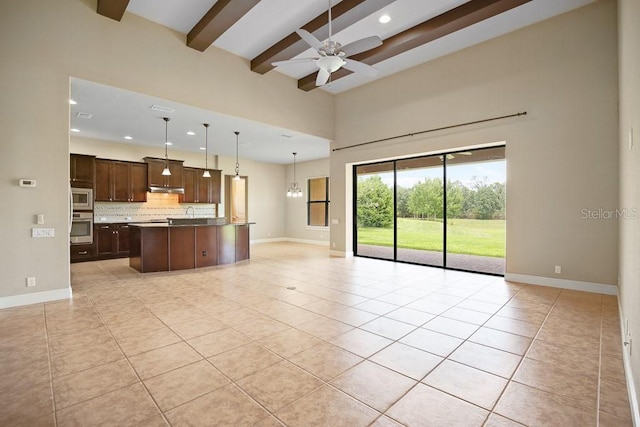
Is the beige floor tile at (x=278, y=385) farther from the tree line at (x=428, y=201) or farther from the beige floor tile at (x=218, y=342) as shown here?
the tree line at (x=428, y=201)

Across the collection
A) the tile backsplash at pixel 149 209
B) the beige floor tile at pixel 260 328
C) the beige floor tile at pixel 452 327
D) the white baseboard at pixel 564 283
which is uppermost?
the tile backsplash at pixel 149 209

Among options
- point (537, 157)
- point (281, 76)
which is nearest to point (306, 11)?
point (281, 76)

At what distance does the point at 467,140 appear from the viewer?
18.9 ft

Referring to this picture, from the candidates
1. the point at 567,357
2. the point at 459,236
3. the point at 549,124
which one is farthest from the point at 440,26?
the point at 567,357

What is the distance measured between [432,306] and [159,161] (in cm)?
822

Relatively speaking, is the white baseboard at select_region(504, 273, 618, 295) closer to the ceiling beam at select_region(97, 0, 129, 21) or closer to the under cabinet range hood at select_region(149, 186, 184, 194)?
the ceiling beam at select_region(97, 0, 129, 21)

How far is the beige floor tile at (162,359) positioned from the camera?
2.37 meters

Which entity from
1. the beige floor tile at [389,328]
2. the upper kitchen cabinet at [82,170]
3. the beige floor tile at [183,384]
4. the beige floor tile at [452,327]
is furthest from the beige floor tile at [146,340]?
the upper kitchen cabinet at [82,170]

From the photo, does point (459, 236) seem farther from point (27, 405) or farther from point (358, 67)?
point (27, 405)

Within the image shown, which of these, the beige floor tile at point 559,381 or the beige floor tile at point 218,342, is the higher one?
the beige floor tile at point 218,342

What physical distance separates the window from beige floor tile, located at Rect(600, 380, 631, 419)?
9.00 metres

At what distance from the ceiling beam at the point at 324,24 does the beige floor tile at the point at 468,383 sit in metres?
4.51

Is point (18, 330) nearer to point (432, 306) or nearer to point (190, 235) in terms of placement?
point (190, 235)

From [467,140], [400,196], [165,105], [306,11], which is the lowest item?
[400,196]
